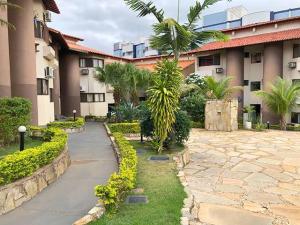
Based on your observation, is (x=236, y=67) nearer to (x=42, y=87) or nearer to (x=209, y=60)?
(x=209, y=60)

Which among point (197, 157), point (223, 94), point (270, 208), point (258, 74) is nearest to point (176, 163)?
point (197, 157)

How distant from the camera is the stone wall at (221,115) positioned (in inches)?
853

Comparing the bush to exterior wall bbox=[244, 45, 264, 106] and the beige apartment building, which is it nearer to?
the beige apartment building

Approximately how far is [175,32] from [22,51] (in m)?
9.20

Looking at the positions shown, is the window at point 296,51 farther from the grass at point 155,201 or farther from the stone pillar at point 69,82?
the grass at point 155,201

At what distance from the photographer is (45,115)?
2011 centimetres

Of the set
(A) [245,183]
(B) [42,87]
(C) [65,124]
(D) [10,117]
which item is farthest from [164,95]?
(B) [42,87]

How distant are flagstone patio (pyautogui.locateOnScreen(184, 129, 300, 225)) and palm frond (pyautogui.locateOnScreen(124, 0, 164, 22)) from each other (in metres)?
5.76

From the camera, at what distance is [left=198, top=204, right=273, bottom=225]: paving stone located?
591 cm

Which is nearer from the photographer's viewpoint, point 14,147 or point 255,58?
point 14,147

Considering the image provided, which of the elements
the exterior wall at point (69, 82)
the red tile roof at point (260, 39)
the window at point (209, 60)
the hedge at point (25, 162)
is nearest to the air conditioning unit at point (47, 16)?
the exterior wall at point (69, 82)

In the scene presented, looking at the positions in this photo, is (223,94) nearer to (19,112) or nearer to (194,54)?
(194,54)

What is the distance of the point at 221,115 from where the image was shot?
2195 cm

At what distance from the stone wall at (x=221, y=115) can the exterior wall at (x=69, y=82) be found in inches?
557
